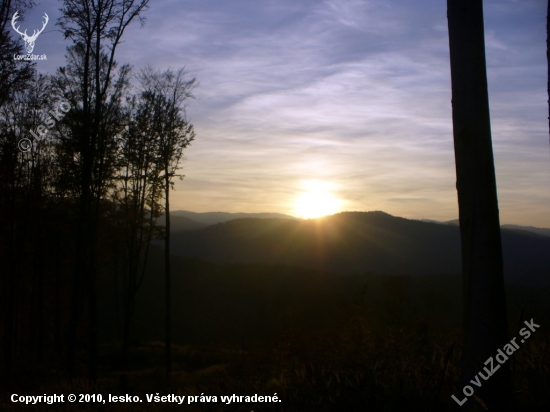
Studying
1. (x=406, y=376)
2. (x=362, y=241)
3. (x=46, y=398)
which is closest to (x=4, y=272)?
(x=46, y=398)

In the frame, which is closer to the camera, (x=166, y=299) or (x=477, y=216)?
(x=477, y=216)

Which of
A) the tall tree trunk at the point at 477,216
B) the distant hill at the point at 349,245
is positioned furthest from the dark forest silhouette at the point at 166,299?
the distant hill at the point at 349,245

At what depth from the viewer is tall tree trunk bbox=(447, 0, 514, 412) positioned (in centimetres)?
393

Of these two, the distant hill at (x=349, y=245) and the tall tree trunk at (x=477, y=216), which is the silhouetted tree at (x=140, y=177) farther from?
the distant hill at (x=349, y=245)

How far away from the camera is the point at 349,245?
117375mm

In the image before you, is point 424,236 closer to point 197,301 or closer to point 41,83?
point 197,301

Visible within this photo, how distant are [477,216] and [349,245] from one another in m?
115

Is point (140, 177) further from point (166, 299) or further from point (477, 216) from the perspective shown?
point (477, 216)

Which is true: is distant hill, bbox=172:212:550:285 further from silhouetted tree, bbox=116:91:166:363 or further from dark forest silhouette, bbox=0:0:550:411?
silhouetted tree, bbox=116:91:166:363

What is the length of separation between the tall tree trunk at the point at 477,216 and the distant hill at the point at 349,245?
96.9m

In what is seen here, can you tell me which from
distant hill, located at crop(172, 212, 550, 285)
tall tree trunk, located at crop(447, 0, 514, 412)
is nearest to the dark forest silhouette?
tall tree trunk, located at crop(447, 0, 514, 412)

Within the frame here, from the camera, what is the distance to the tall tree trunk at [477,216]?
12.9 feet

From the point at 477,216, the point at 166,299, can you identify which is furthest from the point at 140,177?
the point at 477,216

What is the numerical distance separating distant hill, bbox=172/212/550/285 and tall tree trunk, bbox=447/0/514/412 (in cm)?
9687
